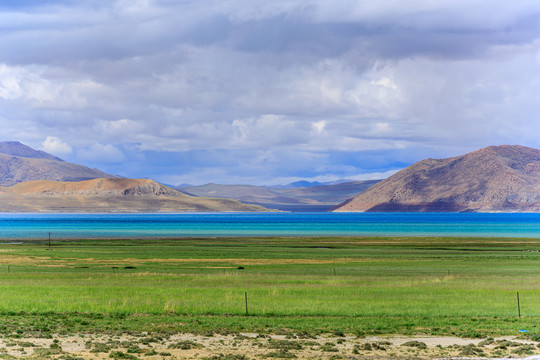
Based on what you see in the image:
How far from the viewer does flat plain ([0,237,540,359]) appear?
24.8 m

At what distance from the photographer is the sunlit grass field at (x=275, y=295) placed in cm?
2800

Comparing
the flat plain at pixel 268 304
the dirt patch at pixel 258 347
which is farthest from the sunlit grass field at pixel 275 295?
the dirt patch at pixel 258 347

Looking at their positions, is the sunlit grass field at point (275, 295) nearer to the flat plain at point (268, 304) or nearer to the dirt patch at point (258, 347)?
the flat plain at point (268, 304)

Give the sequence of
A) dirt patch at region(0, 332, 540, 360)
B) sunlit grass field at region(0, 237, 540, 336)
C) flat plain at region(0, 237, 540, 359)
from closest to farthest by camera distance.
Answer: dirt patch at region(0, 332, 540, 360) → flat plain at region(0, 237, 540, 359) → sunlit grass field at region(0, 237, 540, 336)

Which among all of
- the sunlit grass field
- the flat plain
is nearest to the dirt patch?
the flat plain

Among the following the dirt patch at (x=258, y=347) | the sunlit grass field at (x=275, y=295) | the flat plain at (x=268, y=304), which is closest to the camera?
the dirt patch at (x=258, y=347)

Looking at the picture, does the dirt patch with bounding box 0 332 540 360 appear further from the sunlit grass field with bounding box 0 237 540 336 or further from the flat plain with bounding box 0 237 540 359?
the sunlit grass field with bounding box 0 237 540 336

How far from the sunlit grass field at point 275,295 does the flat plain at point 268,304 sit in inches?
2.8

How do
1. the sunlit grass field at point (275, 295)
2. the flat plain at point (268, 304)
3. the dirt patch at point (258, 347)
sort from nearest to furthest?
the dirt patch at point (258, 347)
the flat plain at point (268, 304)
the sunlit grass field at point (275, 295)

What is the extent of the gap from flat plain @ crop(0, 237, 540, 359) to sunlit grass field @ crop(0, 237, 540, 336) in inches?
2.8

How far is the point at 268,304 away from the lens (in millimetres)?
33844

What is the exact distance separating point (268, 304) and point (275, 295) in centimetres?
438

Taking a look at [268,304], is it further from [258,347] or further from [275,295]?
[258,347]

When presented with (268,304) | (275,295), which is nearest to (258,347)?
(268,304)
